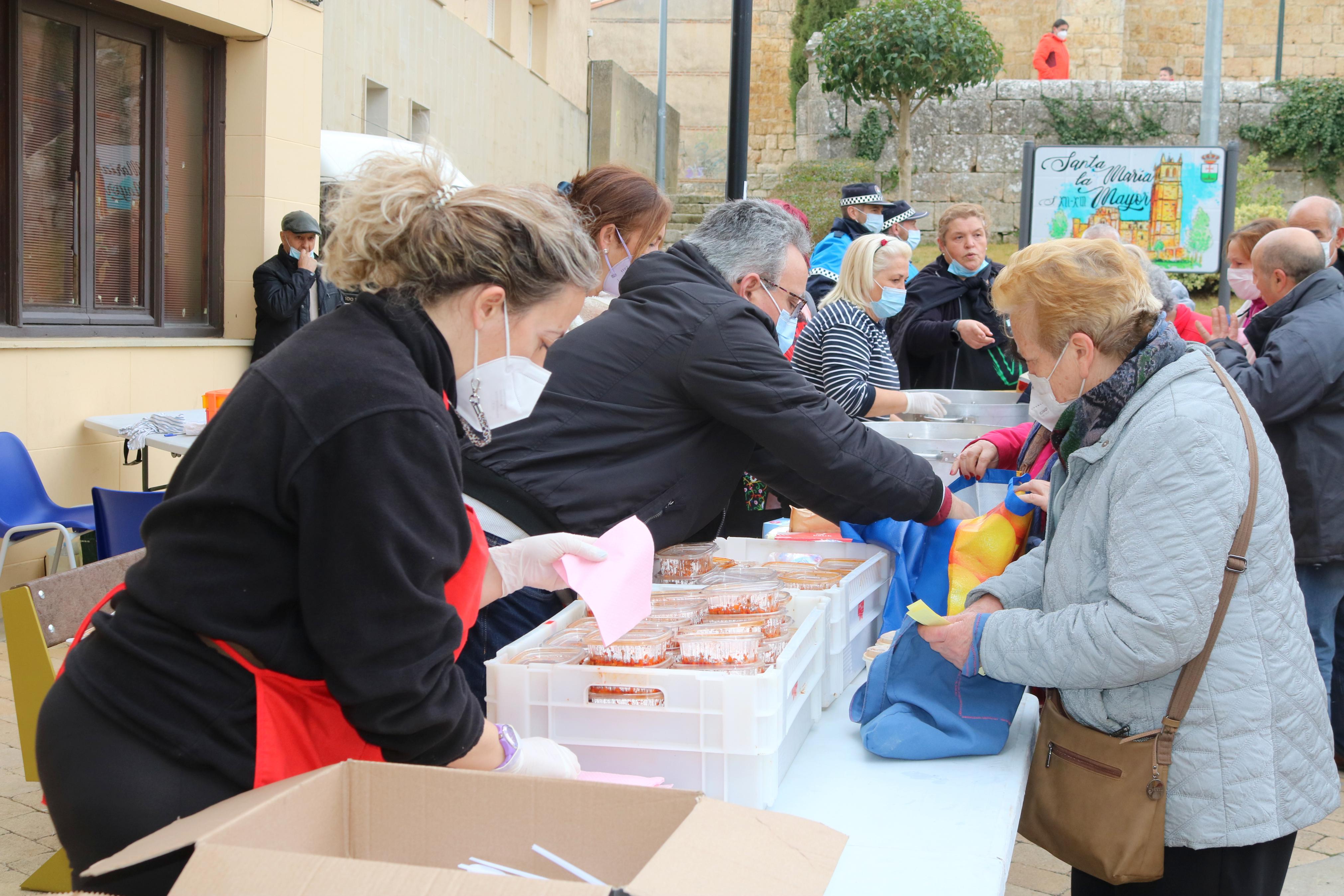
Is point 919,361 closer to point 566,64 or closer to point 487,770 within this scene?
point 487,770

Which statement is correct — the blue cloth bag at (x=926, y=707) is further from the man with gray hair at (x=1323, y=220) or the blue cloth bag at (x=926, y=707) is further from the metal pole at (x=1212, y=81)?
the metal pole at (x=1212, y=81)

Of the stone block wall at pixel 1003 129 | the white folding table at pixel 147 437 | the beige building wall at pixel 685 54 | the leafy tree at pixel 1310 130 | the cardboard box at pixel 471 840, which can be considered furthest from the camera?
the beige building wall at pixel 685 54

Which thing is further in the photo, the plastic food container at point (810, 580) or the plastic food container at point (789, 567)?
the plastic food container at point (789, 567)

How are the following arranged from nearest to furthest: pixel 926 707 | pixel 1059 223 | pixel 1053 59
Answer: pixel 926 707, pixel 1059 223, pixel 1053 59

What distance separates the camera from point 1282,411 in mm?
3896

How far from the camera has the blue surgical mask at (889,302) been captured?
15.5 ft

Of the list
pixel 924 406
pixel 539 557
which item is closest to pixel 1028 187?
pixel 924 406

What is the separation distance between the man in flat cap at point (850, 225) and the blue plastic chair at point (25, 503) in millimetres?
3999

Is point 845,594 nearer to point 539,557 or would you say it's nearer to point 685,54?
point 539,557

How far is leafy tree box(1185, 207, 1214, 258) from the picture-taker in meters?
7.76

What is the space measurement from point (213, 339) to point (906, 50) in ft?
36.5

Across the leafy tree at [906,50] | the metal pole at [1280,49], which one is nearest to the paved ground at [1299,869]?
the leafy tree at [906,50]

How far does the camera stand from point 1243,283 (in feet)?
17.3

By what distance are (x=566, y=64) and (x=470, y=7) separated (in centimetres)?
544
